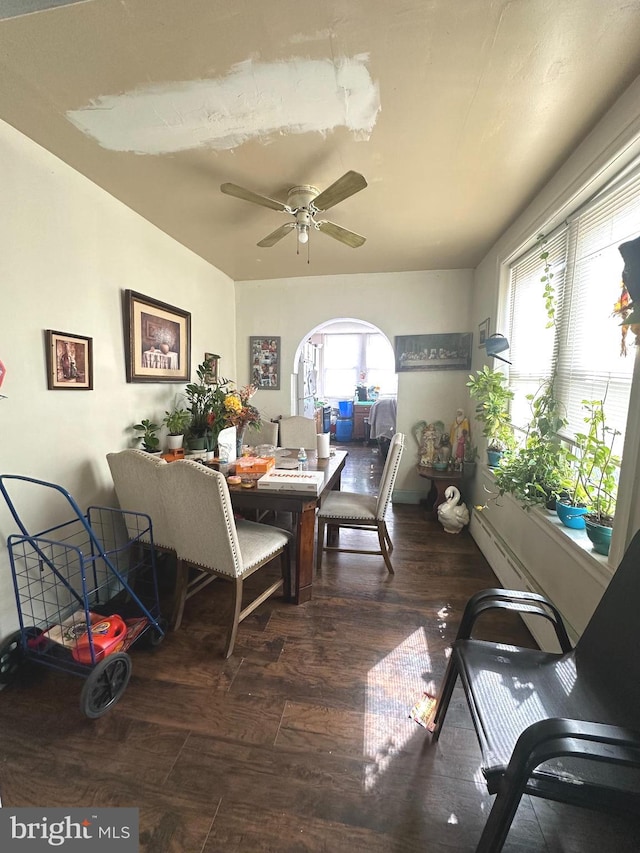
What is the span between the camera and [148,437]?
2305 mm

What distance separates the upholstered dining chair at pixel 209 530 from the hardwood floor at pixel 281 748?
28 cm

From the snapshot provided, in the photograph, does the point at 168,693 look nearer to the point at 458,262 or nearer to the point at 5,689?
the point at 5,689

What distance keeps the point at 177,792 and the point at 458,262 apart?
398 centimetres

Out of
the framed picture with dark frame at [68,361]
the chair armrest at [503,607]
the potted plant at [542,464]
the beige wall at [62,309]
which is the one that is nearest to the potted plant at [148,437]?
the beige wall at [62,309]

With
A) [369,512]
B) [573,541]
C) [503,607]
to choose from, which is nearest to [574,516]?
[573,541]

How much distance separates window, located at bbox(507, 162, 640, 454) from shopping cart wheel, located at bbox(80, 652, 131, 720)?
2.30 meters

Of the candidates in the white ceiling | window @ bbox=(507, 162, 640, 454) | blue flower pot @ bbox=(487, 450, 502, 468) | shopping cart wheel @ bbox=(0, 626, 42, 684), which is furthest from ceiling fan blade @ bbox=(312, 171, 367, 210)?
shopping cart wheel @ bbox=(0, 626, 42, 684)

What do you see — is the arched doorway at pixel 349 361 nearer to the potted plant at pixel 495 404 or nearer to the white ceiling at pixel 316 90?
the potted plant at pixel 495 404

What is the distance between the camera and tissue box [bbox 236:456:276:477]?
7.00 ft

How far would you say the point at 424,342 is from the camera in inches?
141

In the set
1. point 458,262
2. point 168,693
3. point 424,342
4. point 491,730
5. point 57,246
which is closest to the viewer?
point 491,730

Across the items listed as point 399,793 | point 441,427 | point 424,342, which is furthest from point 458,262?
point 399,793

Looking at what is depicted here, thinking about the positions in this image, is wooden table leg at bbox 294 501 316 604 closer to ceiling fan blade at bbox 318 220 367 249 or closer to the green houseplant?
the green houseplant

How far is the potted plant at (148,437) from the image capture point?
91.0 inches
